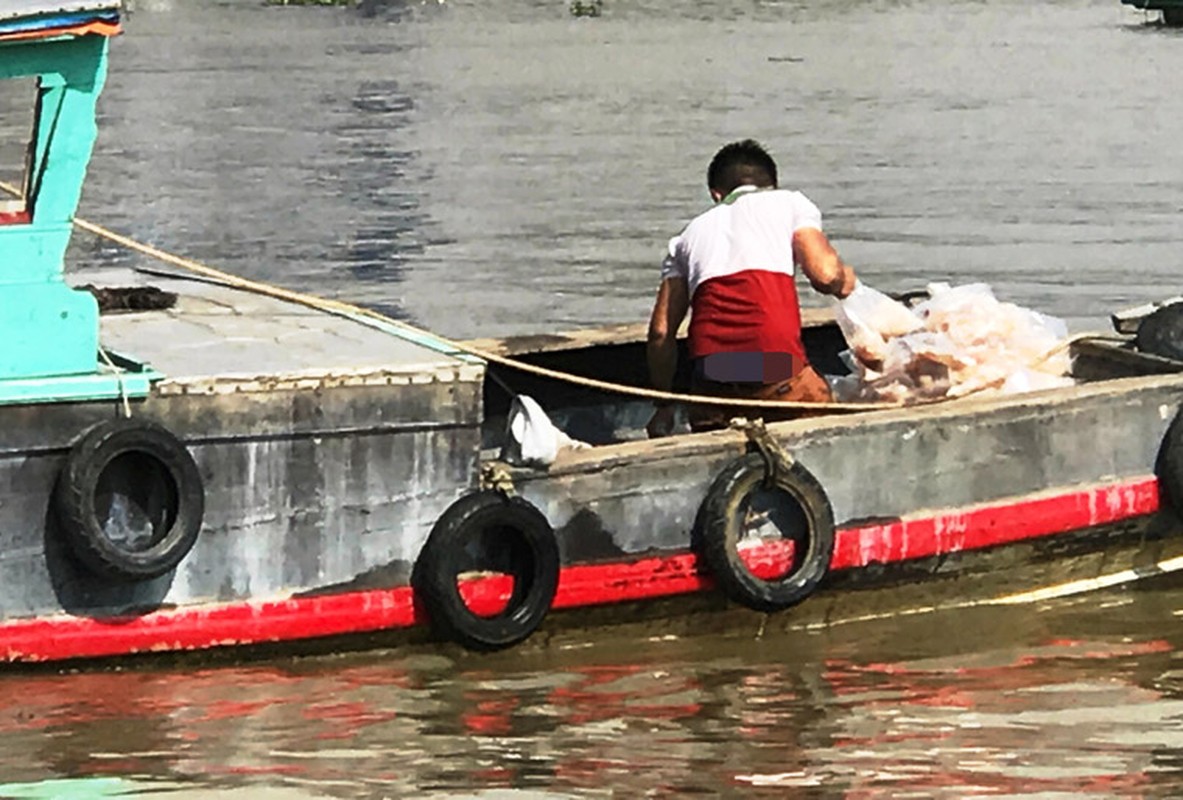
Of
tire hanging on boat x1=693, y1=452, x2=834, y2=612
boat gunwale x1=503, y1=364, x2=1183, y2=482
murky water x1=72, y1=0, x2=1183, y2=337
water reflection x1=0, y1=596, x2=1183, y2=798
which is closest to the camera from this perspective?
water reflection x1=0, y1=596, x2=1183, y2=798

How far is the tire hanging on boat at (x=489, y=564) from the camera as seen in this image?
7.66 metres

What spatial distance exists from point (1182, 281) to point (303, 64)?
104 feet

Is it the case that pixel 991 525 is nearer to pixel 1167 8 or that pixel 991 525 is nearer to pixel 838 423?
pixel 838 423

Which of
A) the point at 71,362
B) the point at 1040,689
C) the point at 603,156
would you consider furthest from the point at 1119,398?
the point at 603,156

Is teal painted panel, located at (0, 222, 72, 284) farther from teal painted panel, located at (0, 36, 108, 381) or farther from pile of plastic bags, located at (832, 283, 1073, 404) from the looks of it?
pile of plastic bags, located at (832, 283, 1073, 404)

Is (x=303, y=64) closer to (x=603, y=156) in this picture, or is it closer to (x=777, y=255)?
(x=603, y=156)

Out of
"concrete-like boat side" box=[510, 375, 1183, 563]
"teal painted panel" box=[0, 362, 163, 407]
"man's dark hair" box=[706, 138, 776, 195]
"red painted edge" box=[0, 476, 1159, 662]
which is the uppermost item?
"man's dark hair" box=[706, 138, 776, 195]

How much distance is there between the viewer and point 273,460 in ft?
24.3

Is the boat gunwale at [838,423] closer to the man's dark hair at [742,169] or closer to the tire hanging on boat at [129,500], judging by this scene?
the man's dark hair at [742,169]

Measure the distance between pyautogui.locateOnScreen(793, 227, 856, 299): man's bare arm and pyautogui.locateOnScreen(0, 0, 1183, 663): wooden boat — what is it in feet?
2.01

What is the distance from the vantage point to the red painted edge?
7262 millimetres

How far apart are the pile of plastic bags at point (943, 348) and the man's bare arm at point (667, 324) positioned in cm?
74

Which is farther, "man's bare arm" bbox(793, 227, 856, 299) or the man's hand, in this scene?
the man's hand

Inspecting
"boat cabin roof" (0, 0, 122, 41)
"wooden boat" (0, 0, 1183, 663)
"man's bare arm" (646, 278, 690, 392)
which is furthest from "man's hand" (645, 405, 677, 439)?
"boat cabin roof" (0, 0, 122, 41)
